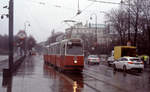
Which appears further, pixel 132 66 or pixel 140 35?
pixel 140 35

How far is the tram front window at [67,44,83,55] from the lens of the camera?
68.9 feet

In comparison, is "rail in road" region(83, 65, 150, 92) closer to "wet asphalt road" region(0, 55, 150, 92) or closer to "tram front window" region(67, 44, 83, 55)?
"wet asphalt road" region(0, 55, 150, 92)

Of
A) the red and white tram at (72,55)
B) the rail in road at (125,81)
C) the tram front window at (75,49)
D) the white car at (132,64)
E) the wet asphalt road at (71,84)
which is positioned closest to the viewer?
the wet asphalt road at (71,84)

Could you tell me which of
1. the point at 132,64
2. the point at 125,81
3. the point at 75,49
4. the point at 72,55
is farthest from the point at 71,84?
the point at 132,64

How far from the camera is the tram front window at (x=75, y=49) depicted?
21000 mm

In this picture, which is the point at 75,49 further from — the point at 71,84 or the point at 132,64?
the point at 71,84

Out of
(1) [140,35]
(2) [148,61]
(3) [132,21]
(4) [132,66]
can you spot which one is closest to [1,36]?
(4) [132,66]

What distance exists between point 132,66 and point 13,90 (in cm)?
1552

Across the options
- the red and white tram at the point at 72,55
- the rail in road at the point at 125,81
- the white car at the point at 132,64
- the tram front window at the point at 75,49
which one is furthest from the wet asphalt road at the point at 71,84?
the white car at the point at 132,64

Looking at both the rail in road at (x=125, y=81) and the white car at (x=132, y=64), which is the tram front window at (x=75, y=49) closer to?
the rail in road at (x=125, y=81)

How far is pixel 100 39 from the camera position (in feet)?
360

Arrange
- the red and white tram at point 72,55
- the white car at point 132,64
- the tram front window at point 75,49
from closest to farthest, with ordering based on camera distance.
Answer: the red and white tram at point 72,55 < the tram front window at point 75,49 < the white car at point 132,64

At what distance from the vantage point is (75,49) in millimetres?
21234

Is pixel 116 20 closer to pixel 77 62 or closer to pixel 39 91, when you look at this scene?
pixel 77 62
